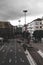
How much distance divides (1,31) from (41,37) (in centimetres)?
3032

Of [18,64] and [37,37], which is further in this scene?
[37,37]

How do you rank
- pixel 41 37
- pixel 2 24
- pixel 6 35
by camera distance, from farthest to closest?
pixel 2 24 < pixel 6 35 < pixel 41 37

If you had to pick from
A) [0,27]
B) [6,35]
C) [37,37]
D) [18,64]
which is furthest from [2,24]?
[18,64]

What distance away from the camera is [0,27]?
131 metres

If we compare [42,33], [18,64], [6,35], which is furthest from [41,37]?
[18,64]

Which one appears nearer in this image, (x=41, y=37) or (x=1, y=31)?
(x=41, y=37)

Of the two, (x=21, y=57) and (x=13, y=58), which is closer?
(x=13, y=58)

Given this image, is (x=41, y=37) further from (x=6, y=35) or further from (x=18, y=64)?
(x=18, y=64)

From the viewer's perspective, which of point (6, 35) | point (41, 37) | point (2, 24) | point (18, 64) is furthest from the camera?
point (2, 24)

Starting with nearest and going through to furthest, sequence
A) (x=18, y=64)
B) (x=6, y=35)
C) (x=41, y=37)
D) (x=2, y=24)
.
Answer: (x=18, y=64)
(x=41, y=37)
(x=6, y=35)
(x=2, y=24)

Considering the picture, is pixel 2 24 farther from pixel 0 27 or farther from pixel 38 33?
pixel 38 33

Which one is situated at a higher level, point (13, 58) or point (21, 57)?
point (13, 58)

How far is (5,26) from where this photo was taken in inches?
5423

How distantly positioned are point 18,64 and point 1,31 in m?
104
